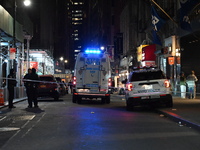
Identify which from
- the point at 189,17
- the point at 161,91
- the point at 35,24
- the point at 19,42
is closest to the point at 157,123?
the point at 161,91

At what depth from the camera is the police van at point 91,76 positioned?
18172 millimetres

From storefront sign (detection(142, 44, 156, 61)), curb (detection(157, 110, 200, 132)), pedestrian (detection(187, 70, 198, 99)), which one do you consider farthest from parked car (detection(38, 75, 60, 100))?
storefront sign (detection(142, 44, 156, 61))

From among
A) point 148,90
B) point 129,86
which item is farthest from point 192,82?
point 129,86

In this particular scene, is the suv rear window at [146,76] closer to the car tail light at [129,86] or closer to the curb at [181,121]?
the car tail light at [129,86]

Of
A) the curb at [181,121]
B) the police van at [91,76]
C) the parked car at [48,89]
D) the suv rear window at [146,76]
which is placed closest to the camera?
the curb at [181,121]

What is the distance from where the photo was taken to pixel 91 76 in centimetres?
1834

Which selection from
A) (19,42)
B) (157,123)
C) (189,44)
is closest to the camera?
(157,123)

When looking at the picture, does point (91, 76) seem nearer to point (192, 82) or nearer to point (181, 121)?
point (192, 82)

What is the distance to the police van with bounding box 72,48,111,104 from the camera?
18172 millimetres

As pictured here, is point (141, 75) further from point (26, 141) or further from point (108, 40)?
point (108, 40)

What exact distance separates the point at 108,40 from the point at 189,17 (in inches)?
2101

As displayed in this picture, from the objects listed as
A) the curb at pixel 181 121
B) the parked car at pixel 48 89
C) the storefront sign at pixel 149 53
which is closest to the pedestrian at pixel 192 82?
the curb at pixel 181 121

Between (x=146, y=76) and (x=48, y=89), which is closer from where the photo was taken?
(x=146, y=76)

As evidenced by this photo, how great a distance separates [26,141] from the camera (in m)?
7.06
